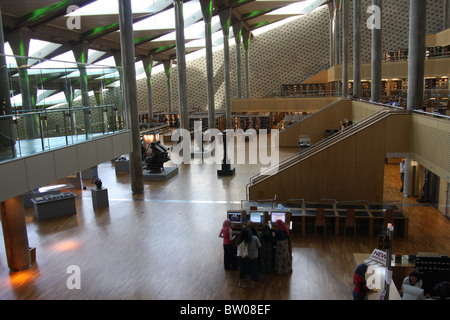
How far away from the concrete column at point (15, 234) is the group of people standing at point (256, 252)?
4.76 metres

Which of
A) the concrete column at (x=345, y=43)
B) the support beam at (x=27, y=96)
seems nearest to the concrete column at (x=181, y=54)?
the concrete column at (x=345, y=43)

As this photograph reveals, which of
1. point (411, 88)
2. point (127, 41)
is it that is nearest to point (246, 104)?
point (127, 41)

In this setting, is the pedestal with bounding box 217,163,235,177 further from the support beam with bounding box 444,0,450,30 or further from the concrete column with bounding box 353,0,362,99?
the support beam with bounding box 444,0,450,30

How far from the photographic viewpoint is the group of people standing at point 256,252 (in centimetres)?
835

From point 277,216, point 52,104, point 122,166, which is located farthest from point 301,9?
point 52,104

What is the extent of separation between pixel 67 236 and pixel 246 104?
91.0ft

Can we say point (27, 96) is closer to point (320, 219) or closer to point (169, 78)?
point (320, 219)

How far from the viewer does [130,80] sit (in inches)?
638

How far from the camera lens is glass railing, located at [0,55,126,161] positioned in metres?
8.23

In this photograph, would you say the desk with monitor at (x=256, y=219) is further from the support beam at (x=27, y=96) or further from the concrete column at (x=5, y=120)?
the concrete column at (x=5, y=120)

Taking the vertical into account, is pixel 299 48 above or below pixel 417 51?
above

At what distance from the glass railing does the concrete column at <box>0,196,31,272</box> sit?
1566 mm

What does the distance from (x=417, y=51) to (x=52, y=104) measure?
34.2ft

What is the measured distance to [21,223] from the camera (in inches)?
375
